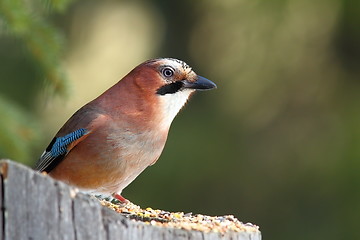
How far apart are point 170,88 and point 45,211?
2366 mm

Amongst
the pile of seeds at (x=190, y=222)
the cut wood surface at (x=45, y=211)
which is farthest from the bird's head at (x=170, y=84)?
the cut wood surface at (x=45, y=211)

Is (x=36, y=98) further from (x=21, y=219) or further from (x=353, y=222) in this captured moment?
(x=21, y=219)

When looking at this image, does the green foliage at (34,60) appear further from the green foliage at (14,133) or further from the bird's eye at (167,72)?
the bird's eye at (167,72)

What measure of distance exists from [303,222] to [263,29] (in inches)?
73.7

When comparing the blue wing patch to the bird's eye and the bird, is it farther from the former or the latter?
the bird's eye

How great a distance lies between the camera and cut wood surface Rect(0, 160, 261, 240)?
2117 millimetres

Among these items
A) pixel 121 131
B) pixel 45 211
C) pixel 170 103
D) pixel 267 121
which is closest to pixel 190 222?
pixel 45 211

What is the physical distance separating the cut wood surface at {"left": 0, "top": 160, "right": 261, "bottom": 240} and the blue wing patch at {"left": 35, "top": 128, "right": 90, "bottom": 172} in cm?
210

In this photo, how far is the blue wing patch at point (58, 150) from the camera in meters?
4.35

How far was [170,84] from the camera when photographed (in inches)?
175

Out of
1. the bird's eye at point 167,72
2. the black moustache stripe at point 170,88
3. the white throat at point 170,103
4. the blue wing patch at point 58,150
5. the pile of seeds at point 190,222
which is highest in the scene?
the bird's eye at point 167,72

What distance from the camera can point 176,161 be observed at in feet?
24.8

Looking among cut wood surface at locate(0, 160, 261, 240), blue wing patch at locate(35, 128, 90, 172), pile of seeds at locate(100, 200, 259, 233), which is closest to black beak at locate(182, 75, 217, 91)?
blue wing patch at locate(35, 128, 90, 172)

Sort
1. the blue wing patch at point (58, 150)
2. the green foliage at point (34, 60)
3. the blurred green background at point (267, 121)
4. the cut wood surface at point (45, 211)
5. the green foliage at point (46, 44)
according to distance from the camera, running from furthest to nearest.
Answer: the blurred green background at point (267, 121)
the blue wing patch at point (58, 150)
the green foliage at point (46, 44)
the green foliage at point (34, 60)
the cut wood surface at point (45, 211)
